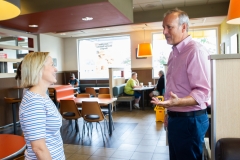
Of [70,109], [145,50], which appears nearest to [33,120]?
[70,109]

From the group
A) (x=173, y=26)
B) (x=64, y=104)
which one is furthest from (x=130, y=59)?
(x=173, y=26)

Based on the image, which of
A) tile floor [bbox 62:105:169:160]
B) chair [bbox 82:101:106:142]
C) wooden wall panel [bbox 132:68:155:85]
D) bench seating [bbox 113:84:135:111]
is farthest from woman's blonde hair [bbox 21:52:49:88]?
wooden wall panel [bbox 132:68:155:85]

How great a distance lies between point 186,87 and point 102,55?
8943mm

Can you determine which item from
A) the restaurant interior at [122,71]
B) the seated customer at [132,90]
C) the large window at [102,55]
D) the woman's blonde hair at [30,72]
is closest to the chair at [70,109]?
the restaurant interior at [122,71]

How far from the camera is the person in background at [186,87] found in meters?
1.50

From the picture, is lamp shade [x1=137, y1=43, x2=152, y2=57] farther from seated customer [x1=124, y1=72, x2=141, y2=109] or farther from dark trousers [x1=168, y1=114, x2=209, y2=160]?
dark trousers [x1=168, y1=114, x2=209, y2=160]

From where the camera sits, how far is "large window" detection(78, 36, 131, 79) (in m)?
9.90

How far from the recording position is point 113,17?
539 centimetres

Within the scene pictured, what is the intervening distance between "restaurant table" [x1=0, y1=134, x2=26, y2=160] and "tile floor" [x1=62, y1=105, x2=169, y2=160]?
179 cm

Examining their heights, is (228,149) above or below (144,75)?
below

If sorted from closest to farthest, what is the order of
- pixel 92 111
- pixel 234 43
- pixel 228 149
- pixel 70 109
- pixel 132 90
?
pixel 228 149 → pixel 92 111 → pixel 70 109 → pixel 234 43 → pixel 132 90

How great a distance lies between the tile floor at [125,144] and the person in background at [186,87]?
6.94 feet

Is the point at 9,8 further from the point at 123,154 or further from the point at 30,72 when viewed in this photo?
the point at 123,154

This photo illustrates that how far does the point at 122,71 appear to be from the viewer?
30.1 feet
